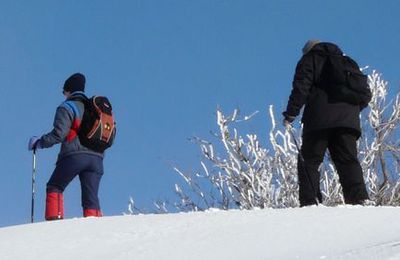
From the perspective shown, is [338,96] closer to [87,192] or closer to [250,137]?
[87,192]

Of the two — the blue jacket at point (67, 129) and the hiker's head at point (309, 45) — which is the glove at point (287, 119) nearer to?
the hiker's head at point (309, 45)

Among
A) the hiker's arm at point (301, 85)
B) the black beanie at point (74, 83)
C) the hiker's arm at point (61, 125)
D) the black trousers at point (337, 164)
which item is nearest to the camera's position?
the hiker's arm at point (301, 85)

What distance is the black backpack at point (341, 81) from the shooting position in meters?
6.45

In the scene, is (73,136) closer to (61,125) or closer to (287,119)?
(61,125)

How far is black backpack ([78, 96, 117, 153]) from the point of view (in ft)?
23.0

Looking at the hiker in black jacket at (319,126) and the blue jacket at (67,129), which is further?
the blue jacket at (67,129)

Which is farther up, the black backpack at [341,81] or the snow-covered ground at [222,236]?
the black backpack at [341,81]

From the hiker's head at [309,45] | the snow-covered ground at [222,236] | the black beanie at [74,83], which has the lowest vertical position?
the snow-covered ground at [222,236]

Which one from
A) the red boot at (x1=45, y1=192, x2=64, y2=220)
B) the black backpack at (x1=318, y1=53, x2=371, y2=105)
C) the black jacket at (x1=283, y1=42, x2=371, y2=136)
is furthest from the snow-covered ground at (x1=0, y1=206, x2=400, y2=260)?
the black backpack at (x1=318, y1=53, x2=371, y2=105)

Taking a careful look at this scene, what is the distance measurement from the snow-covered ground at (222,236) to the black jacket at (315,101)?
3.64 ft

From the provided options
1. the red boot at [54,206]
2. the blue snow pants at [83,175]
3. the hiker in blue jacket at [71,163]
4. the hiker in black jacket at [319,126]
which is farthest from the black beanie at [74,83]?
the hiker in black jacket at [319,126]

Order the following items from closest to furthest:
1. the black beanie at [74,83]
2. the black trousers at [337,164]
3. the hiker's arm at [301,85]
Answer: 1. the hiker's arm at [301,85]
2. the black trousers at [337,164]
3. the black beanie at [74,83]

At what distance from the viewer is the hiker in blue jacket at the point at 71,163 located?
6973 millimetres

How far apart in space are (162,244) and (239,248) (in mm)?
509
